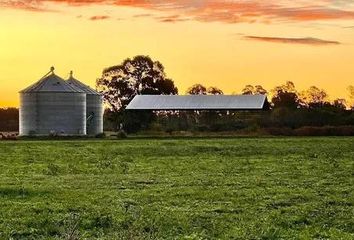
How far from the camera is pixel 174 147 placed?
5731 cm

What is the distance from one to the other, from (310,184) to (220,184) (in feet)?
11.7

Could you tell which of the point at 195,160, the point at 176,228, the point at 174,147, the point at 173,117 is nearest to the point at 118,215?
the point at 176,228

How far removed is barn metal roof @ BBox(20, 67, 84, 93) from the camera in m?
94.9

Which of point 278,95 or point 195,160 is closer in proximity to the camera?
point 195,160

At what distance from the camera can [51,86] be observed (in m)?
95.6

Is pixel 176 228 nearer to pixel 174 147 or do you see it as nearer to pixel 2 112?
pixel 174 147

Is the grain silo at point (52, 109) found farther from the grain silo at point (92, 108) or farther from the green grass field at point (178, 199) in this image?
the green grass field at point (178, 199)

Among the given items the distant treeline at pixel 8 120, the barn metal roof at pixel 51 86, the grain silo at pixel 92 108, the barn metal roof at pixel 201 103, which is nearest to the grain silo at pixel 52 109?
the barn metal roof at pixel 51 86

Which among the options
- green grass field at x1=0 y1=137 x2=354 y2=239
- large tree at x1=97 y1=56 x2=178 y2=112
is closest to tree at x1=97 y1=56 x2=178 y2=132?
large tree at x1=97 y1=56 x2=178 y2=112

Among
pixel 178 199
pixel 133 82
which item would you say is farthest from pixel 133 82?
pixel 178 199

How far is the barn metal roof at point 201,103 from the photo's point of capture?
100000mm

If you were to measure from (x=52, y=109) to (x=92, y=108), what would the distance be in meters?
11.9

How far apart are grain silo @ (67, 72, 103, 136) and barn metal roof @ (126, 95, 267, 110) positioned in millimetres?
5157

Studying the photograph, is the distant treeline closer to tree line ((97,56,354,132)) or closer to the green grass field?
tree line ((97,56,354,132))
